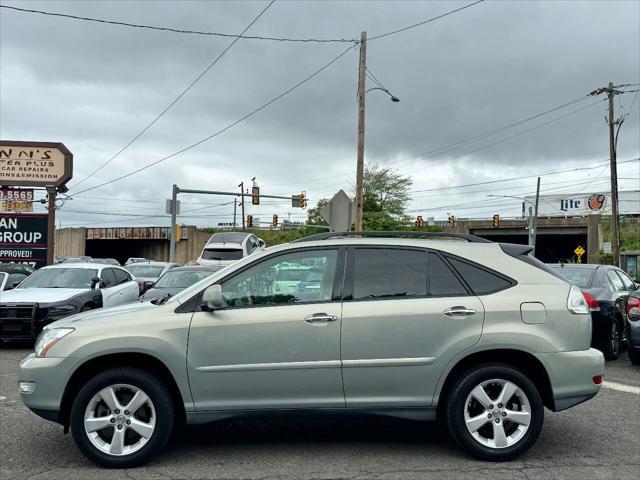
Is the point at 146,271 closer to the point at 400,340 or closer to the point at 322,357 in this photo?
the point at 322,357

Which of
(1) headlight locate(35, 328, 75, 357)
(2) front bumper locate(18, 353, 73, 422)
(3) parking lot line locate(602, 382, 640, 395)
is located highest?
(1) headlight locate(35, 328, 75, 357)

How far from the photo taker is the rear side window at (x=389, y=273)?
4.66 metres

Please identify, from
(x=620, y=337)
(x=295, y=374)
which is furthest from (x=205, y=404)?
(x=620, y=337)

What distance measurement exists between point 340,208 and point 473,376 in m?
8.42

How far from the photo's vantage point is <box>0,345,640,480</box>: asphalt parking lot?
4.34 m

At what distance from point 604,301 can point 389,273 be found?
221 inches

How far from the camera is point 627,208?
62.8 meters

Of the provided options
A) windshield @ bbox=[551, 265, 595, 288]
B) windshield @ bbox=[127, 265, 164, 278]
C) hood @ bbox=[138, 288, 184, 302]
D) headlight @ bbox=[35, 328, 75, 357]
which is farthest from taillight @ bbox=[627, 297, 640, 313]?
windshield @ bbox=[127, 265, 164, 278]

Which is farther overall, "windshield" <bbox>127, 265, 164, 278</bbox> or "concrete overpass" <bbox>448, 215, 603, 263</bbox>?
"concrete overpass" <bbox>448, 215, 603, 263</bbox>

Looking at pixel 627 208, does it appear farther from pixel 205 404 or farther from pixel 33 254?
pixel 205 404

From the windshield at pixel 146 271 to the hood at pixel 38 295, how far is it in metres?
8.59

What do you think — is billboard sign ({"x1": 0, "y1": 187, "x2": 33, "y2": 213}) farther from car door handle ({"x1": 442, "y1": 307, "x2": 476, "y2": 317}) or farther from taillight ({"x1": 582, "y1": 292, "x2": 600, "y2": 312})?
car door handle ({"x1": 442, "y1": 307, "x2": 476, "y2": 317})

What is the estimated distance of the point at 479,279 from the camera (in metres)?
4.76

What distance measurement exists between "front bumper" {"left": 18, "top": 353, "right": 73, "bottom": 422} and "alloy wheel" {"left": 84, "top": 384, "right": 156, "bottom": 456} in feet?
0.83
